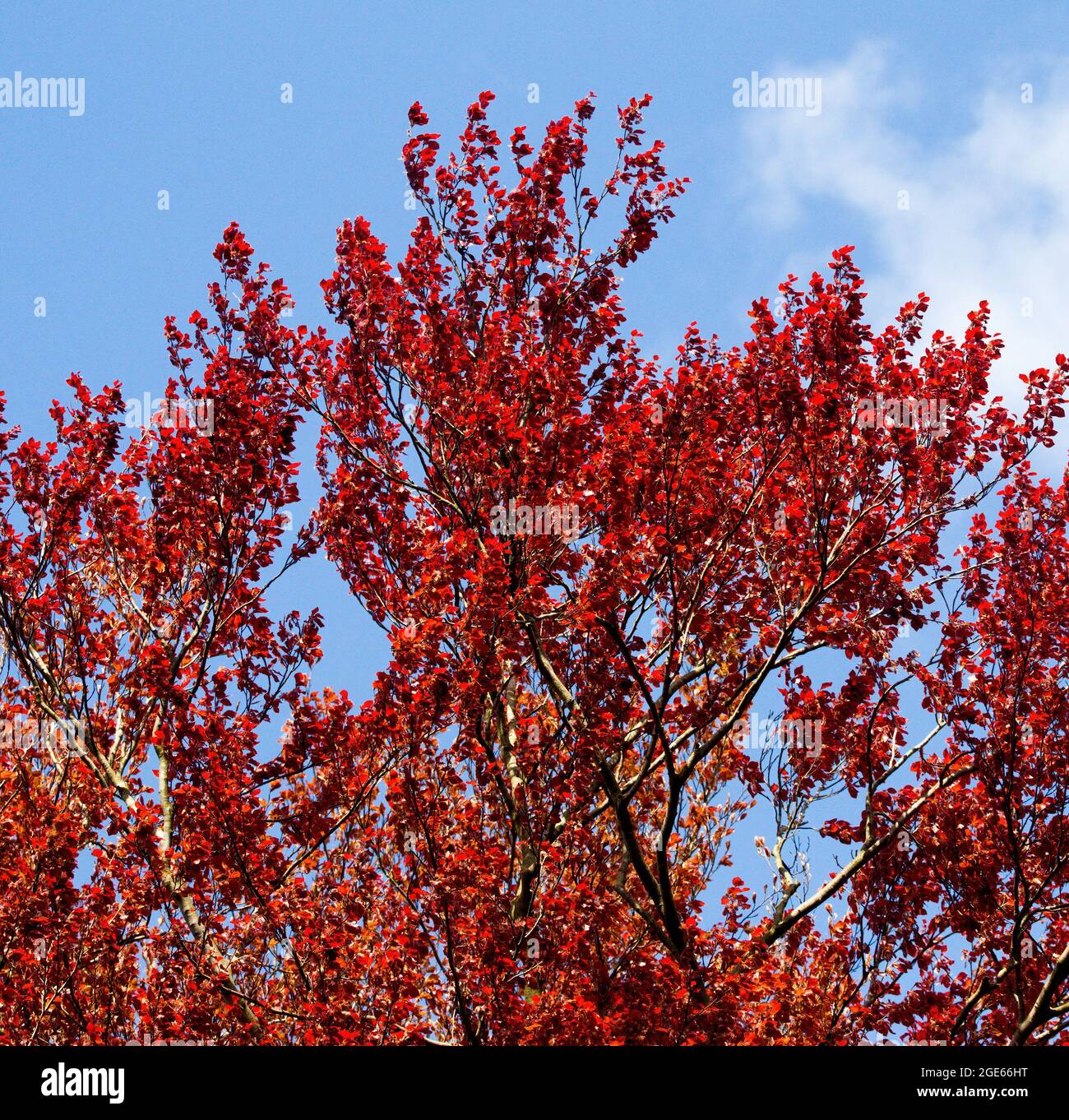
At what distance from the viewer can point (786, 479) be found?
38.2ft

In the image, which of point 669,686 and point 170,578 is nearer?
point 669,686

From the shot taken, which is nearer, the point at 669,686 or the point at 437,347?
the point at 669,686

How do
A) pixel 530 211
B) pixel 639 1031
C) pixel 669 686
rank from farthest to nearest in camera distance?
1. pixel 530 211
2. pixel 669 686
3. pixel 639 1031

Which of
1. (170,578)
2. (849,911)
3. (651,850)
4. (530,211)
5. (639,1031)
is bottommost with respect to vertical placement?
(639,1031)

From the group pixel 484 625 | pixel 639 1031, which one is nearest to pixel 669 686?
pixel 484 625

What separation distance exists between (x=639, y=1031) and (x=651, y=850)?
12.1 feet

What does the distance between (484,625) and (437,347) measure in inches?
142

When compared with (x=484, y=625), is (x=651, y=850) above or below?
below

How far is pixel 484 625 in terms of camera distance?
30.5ft

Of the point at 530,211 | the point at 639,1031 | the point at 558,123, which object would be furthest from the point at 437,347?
the point at 639,1031
